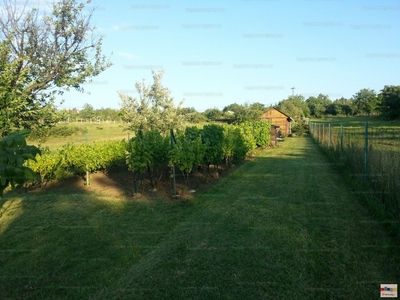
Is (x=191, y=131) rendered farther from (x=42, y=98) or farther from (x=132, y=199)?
(x=42, y=98)

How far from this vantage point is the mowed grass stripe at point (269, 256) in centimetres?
361

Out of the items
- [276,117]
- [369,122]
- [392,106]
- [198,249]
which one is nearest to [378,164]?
[198,249]

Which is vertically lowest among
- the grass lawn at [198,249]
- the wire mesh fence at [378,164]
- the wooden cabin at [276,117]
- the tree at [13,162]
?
the grass lawn at [198,249]

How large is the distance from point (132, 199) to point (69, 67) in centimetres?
630

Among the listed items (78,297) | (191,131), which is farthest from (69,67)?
(78,297)

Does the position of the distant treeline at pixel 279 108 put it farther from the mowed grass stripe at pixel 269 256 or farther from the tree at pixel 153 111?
the mowed grass stripe at pixel 269 256

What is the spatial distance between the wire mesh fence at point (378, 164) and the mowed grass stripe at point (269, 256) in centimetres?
50

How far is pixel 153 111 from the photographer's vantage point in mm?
26703

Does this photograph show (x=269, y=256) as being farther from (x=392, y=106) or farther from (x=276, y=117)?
(x=392, y=106)

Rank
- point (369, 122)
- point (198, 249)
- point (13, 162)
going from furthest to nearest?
point (369, 122) < point (198, 249) < point (13, 162)

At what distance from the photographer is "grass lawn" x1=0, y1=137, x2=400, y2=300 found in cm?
371

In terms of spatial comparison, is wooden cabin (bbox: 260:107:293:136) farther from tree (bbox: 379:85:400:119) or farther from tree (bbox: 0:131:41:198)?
tree (bbox: 0:131:41:198)

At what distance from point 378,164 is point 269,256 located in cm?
403

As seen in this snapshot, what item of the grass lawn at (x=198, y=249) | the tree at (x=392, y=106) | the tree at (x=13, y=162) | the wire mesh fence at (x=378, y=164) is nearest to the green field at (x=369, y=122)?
the tree at (x=392, y=106)
